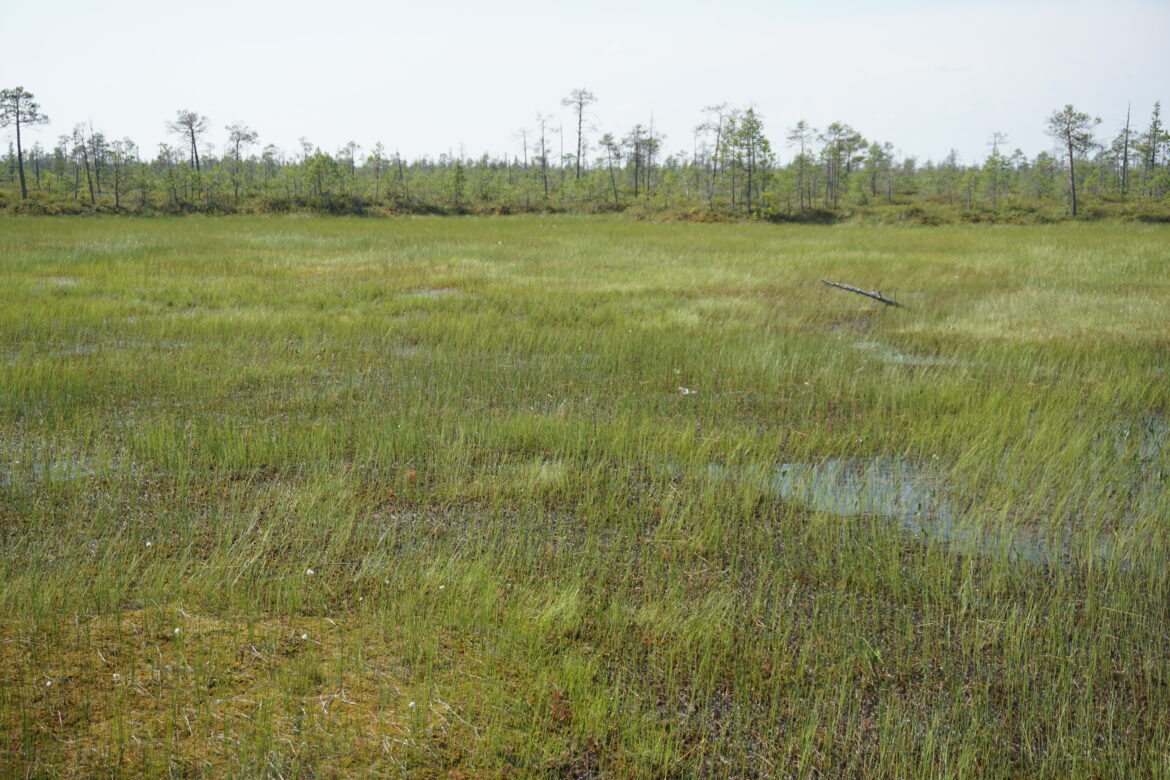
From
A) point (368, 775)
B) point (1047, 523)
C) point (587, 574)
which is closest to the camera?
point (368, 775)

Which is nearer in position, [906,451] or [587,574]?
[587,574]

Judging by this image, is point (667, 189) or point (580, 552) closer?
point (580, 552)

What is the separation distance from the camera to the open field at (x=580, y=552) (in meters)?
3.48

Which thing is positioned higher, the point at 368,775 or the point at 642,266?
the point at 642,266

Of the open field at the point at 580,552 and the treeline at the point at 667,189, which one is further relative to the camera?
the treeline at the point at 667,189

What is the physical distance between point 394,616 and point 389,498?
6.39 ft

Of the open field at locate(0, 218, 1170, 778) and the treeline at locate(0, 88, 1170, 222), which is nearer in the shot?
the open field at locate(0, 218, 1170, 778)

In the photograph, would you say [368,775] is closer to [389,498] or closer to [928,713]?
[928,713]

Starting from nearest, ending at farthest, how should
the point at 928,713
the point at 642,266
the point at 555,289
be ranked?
the point at 928,713 → the point at 555,289 → the point at 642,266

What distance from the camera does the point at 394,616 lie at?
4.36 metres

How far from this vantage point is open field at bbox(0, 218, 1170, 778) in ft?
11.4

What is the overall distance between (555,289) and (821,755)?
14.7 metres

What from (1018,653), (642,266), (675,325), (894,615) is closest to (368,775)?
(894,615)

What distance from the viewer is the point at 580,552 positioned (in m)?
5.30
